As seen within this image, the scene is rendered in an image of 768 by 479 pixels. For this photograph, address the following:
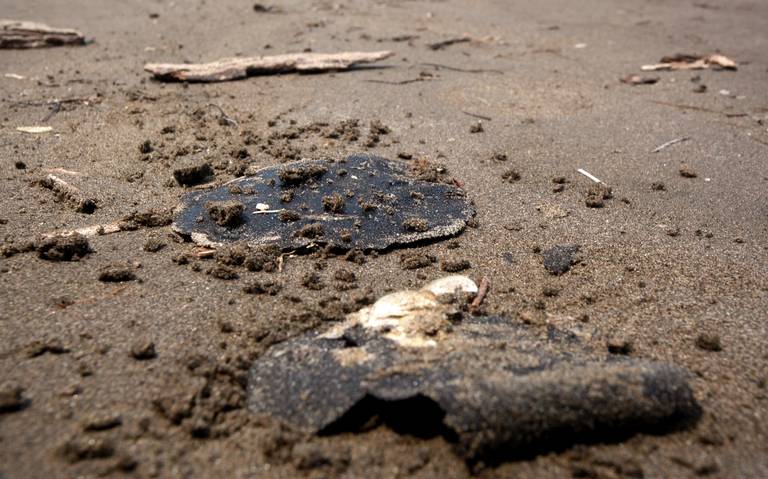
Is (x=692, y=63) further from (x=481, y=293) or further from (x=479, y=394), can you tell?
(x=479, y=394)

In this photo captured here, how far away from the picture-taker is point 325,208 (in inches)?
120

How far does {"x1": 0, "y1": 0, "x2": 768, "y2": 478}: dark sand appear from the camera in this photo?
1785 millimetres

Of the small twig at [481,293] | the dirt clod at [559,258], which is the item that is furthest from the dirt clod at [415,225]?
the dirt clod at [559,258]

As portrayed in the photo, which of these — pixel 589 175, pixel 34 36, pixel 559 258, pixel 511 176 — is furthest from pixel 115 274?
pixel 34 36

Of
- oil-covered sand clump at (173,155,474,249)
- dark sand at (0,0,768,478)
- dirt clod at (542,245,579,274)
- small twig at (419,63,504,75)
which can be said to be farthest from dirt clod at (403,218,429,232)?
small twig at (419,63,504,75)

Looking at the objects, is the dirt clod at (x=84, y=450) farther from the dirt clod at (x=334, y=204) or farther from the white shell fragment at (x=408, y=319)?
the dirt clod at (x=334, y=204)

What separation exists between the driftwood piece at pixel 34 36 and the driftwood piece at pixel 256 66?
138cm

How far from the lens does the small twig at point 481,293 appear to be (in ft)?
8.01

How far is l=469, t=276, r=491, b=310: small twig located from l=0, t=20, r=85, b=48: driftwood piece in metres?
5.40

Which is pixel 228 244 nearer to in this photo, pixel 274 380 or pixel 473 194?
pixel 274 380

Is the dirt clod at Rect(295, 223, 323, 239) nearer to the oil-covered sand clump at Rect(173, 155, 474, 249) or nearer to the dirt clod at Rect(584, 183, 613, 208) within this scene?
the oil-covered sand clump at Rect(173, 155, 474, 249)

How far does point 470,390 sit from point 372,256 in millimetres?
1113

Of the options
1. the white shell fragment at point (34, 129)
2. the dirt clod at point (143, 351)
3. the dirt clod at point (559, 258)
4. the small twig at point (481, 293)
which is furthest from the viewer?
the white shell fragment at point (34, 129)

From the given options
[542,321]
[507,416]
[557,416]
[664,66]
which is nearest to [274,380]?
[507,416]
